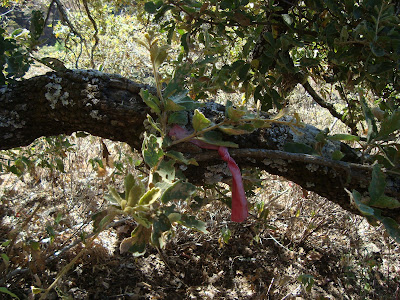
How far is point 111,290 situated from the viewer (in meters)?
1.72

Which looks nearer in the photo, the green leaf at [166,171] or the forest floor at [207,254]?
the green leaf at [166,171]

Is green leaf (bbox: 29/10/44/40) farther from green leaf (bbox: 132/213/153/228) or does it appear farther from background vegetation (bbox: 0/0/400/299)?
green leaf (bbox: 132/213/153/228)

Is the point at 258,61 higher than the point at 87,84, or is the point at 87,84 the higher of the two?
the point at 258,61

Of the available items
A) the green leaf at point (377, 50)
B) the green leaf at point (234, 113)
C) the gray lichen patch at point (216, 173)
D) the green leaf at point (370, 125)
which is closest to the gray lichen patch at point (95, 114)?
the gray lichen patch at point (216, 173)

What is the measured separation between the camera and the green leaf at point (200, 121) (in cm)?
83

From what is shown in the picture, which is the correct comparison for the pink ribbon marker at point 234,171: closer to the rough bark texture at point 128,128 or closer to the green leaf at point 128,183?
the rough bark texture at point 128,128

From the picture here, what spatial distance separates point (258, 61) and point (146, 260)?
1.31 m

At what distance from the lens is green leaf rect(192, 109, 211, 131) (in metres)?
0.83

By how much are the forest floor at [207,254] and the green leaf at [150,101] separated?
72 cm

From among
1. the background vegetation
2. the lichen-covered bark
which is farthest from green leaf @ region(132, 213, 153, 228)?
the lichen-covered bark

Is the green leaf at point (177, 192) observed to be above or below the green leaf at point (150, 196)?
above

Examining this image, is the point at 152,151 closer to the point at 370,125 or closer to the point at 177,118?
the point at 177,118

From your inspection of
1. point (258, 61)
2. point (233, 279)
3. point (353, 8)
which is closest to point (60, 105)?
point (258, 61)

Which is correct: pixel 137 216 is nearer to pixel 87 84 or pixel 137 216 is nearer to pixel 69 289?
pixel 87 84
